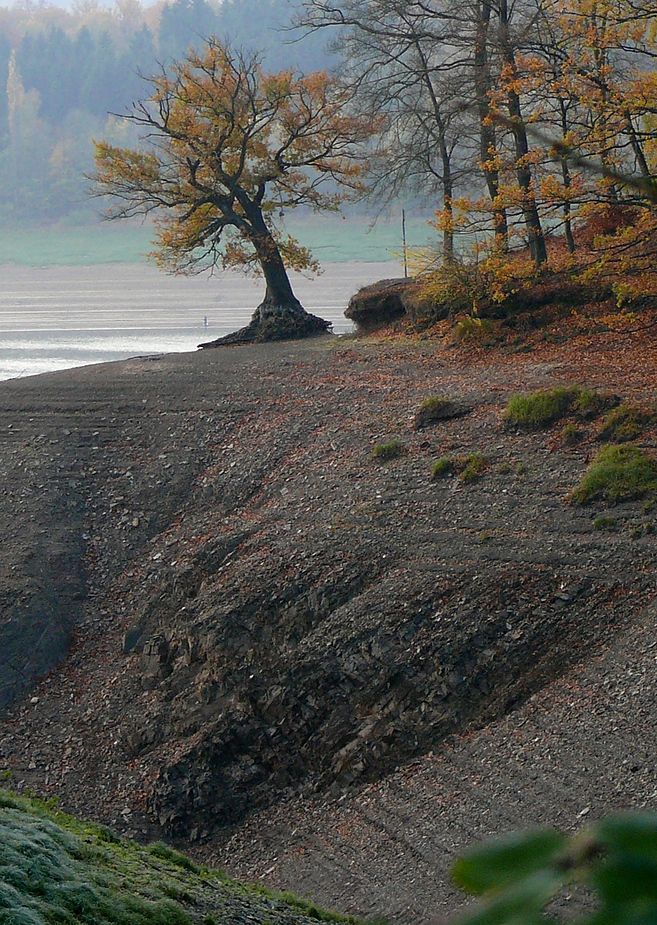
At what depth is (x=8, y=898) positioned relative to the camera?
5.24 metres

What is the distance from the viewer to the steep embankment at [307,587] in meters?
10.8

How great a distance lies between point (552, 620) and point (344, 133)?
19.6 meters

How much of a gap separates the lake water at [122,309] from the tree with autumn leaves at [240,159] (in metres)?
10.2

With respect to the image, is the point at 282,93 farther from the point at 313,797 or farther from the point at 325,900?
the point at 325,900

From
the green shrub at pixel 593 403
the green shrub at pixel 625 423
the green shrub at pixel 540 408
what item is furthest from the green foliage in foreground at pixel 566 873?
the green shrub at pixel 540 408

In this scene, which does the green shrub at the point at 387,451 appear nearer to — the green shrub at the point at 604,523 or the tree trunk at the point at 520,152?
the green shrub at the point at 604,523

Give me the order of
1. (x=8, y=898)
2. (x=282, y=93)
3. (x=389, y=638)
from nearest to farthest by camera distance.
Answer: (x=8, y=898) → (x=389, y=638) → (x=282, y=93)

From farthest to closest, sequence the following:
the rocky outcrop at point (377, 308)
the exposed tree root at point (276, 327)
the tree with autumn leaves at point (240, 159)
Answer: 1. the exposed tree root at point (276, 327)
2. the tree with autumn leaves at point (240, 159)
3. the rocky outcrop at point (377, 308)

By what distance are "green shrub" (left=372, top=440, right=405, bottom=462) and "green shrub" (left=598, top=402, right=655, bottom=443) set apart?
3.24 meters

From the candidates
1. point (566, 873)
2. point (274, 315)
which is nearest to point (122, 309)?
point (274, 315)

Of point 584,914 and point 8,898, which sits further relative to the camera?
point 8,898

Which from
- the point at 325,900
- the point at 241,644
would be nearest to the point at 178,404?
the point at 241,644

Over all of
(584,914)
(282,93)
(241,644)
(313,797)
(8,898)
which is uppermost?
(282,93)

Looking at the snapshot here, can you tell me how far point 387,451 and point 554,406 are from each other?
2.78 meters
